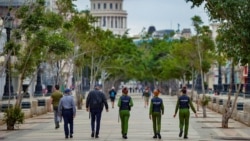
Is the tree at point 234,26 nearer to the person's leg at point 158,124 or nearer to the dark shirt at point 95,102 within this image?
the person's leg at point 158,124

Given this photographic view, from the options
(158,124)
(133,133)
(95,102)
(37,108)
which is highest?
(95,102)

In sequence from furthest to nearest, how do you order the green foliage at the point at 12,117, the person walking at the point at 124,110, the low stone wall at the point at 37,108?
the low stone wall at the point at 37,108 → the green foliage at the point at 12,117 → the person walking at the point at 124,110

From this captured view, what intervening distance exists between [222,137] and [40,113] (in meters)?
22.2

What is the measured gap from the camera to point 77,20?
57.2m

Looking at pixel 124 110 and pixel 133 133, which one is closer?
pixel 124 110

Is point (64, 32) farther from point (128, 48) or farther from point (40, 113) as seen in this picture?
point (128, 48)

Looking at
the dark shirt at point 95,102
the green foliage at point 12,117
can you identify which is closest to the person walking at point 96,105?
the dark shirt at point 95,102

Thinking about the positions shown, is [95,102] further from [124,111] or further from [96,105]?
[124,111]

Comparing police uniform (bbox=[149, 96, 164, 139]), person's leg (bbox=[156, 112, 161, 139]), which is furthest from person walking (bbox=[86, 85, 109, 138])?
person's leg (bbox=[156, 112, 161, 139])

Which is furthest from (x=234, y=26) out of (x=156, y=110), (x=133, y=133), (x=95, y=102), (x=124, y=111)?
(x=133, y=133)

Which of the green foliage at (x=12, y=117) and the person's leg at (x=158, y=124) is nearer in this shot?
the person's leg at (x=158, y=124)

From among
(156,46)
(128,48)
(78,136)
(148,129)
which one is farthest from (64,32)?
(156,46)

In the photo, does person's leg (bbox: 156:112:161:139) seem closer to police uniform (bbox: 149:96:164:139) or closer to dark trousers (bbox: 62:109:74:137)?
police uniform (bbox: 149:96:164:139)

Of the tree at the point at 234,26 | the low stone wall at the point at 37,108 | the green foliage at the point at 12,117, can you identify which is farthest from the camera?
the low stone wall at the point at 37,108
